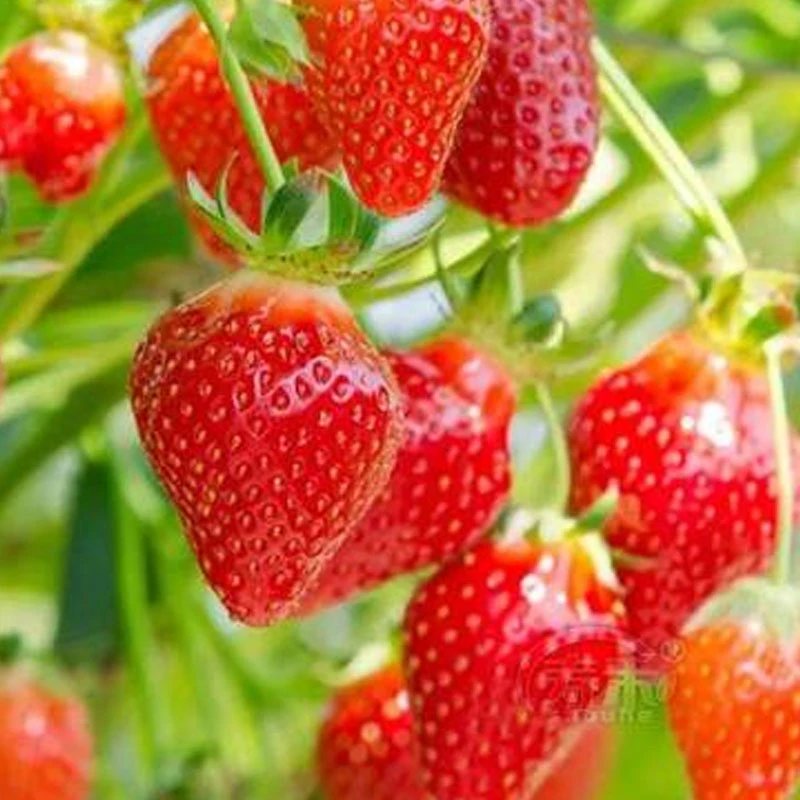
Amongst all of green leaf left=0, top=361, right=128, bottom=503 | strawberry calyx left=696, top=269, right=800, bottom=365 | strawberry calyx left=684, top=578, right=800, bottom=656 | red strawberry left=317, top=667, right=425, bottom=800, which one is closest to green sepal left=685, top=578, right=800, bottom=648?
strawberry calyx left=684, top=578, right=800, bottom=656

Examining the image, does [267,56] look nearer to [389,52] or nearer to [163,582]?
[389,52]

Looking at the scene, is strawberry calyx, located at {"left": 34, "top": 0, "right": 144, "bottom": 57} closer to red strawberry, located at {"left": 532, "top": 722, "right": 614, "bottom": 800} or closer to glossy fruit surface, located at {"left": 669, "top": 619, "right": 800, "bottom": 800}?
glossy fruit surface, located at {"left": 669, "top": 619, "right": 800, "bottom": 800}

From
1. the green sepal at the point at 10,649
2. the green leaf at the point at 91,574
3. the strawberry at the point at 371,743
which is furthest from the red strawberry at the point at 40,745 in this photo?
the green leaf at the point at 91,574

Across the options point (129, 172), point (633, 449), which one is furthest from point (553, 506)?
point (129, 172)

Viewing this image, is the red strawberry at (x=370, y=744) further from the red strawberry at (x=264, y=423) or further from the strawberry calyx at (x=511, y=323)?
the red strawberry at (x=264, y=423)

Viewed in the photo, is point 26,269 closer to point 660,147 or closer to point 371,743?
point 660,147
